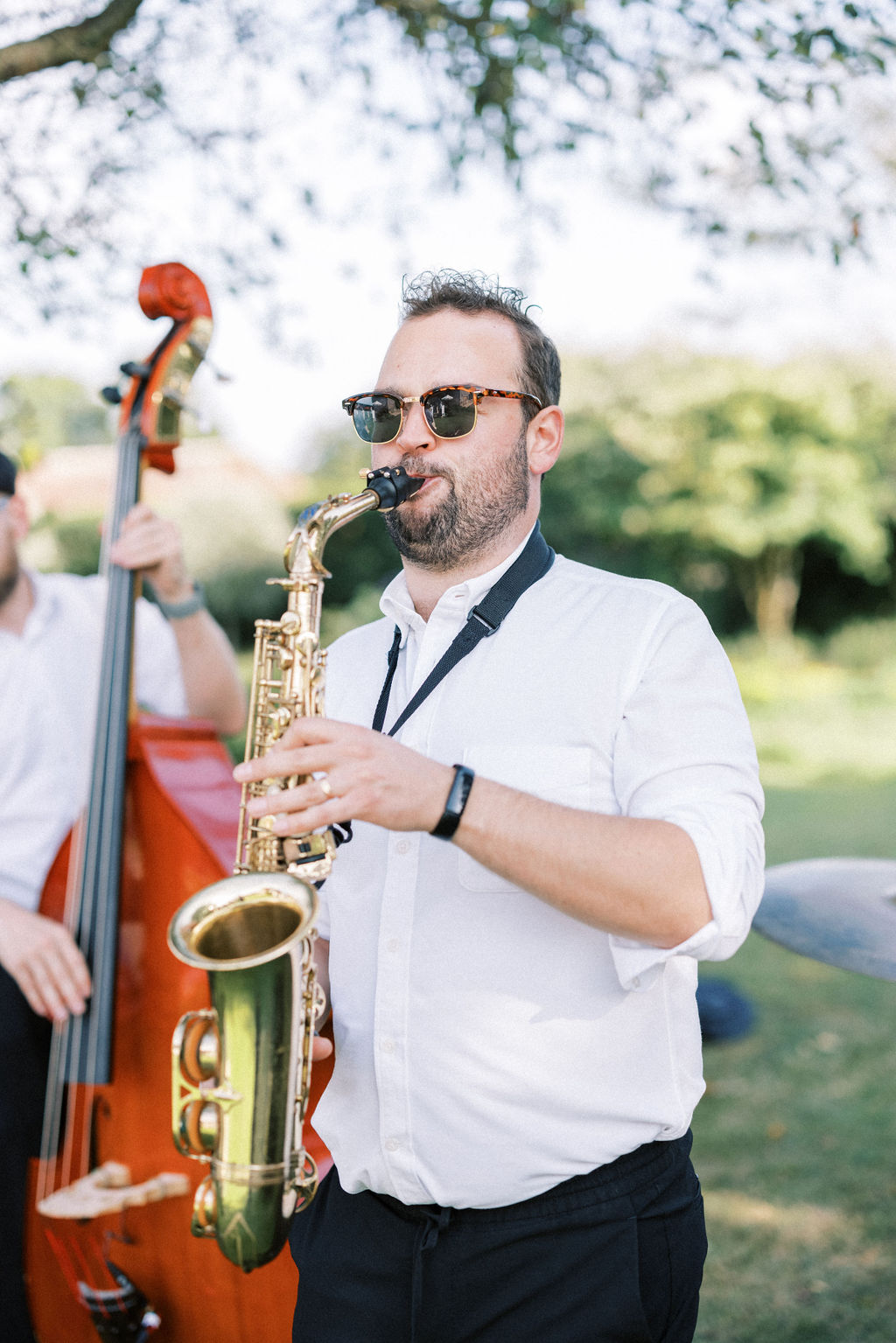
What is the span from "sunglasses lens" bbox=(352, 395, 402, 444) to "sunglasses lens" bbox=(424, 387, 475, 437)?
6 centimetres

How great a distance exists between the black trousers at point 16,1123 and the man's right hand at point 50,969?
0.20 m

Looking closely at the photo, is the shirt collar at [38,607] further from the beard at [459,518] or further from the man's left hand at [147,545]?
the beard at [459,518]

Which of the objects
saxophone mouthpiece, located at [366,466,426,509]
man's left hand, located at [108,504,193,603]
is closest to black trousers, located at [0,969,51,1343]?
man's left hand, located at [108,504,193,603]

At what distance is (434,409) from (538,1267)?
1.34m

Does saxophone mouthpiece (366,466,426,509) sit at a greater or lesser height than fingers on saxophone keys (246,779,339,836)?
greater

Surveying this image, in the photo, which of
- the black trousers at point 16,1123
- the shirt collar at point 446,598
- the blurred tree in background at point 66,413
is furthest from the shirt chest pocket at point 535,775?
the blurred tree in background at point 66,413

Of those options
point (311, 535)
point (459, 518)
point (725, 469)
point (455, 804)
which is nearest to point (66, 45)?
point (311, 535)

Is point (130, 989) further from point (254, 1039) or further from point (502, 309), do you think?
point (502, 309)

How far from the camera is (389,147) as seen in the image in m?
4.66

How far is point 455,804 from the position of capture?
1420 mm

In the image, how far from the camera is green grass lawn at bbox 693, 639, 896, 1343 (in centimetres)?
334

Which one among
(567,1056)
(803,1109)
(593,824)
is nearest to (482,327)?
(593,824)

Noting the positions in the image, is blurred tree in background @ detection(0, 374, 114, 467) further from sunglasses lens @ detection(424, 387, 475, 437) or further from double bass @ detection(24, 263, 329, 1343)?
sunglasses lens @ detection(424, 387, 475, 437)

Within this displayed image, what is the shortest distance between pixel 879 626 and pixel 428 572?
18.6 m
